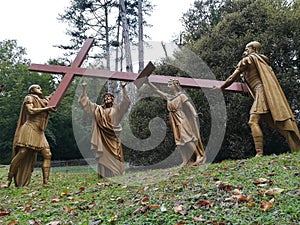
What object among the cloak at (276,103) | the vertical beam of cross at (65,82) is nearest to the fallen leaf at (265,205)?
the cloak at (276,103)

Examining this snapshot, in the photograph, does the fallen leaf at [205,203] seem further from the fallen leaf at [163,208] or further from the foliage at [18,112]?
the foliage at [18,112]

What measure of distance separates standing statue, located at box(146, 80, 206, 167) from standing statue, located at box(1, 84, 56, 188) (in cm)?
305

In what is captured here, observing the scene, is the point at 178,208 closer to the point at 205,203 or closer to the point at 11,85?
the point at 205,203

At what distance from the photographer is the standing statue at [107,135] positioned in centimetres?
1007

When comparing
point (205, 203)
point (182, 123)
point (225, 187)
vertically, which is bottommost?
point (205, 203)

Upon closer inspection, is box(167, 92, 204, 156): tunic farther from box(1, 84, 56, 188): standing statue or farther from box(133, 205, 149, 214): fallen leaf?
box(133, 205, 149, 214): fallen leaf

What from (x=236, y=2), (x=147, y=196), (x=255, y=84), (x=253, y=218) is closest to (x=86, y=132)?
(x=236, y=2)

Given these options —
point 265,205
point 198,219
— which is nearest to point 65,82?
point 198,219

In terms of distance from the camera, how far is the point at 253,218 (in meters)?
4.69

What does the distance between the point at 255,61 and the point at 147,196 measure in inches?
185

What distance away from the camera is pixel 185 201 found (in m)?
5.62

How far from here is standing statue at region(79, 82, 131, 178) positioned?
10070 mm

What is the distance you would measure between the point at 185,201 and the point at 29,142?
5.16 m

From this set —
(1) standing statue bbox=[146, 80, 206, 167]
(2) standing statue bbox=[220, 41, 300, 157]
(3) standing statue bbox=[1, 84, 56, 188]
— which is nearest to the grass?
(2) standing statue bbox=[220, 41, 300, 157]
